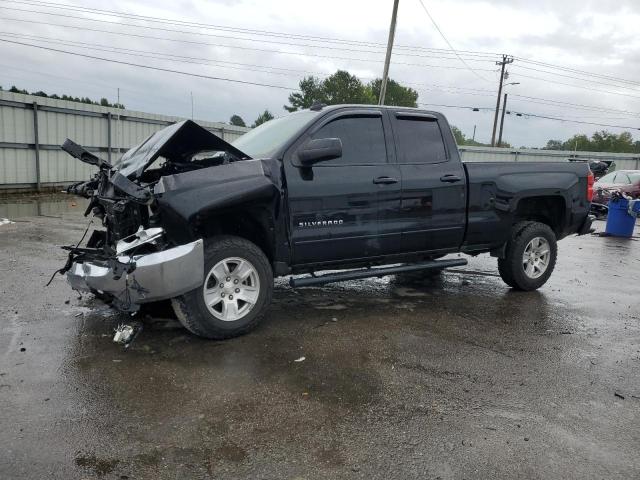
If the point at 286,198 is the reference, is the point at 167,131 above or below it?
above

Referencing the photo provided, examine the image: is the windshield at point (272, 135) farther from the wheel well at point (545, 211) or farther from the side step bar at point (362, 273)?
the wheel well at point (545, 211)

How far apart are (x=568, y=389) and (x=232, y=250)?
274 centimetres

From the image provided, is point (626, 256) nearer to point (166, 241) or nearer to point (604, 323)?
point (604, 323)

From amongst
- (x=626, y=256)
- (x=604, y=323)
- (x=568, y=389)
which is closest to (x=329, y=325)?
(x=568, y=389)

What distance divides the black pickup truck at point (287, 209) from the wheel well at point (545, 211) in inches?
1.9

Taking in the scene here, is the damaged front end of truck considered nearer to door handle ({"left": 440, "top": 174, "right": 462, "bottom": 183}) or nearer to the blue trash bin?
door handle ({"left": 440, "top": 174, "right": 462, "bottom": 183})

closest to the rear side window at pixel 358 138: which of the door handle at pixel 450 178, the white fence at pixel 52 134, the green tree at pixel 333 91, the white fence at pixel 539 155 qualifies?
the door handle at pixel 450 178

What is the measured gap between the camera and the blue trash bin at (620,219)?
12523 millimetres

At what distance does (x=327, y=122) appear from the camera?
4.88m

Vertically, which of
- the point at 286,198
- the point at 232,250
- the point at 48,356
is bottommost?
the point at 48,356

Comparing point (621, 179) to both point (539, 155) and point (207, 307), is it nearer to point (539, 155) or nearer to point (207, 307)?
point (539, 155)

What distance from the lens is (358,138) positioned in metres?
5.04

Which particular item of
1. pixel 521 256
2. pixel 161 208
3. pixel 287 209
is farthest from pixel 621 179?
pixel 161 208

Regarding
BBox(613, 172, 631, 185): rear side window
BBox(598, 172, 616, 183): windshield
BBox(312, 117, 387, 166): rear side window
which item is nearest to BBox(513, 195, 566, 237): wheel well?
BBox(312, 117, 387, 166): rear side window
